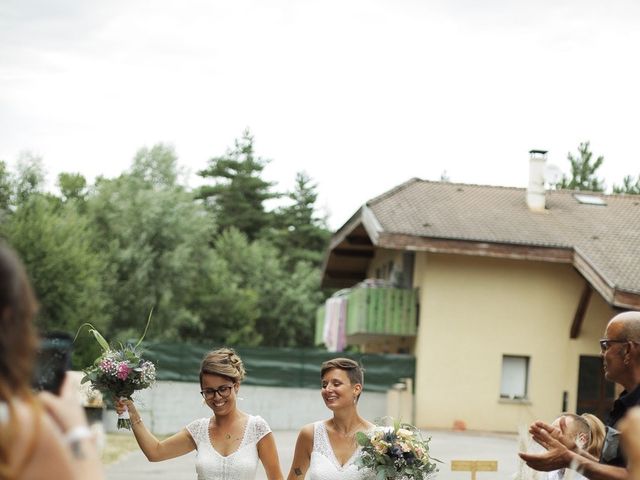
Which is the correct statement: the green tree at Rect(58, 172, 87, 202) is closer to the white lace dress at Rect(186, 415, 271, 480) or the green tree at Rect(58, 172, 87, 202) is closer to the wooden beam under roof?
the wooden beam under roof

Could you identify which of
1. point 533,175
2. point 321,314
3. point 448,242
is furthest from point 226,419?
point 321,314

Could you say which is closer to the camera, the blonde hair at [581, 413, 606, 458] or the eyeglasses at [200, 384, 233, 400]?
the blonde hair at [581, 413, 606, 458]

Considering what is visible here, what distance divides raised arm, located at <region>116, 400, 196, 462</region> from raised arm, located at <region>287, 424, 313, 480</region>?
1.85 ft

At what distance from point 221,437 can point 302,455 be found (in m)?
0.50

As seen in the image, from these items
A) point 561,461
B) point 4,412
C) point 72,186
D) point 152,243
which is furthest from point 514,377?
point 72,186

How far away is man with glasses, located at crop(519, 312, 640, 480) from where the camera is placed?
15.9ft

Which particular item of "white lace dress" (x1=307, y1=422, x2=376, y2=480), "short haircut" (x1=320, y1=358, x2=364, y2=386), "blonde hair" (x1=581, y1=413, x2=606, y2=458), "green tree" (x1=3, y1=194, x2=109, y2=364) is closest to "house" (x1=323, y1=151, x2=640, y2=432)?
"green tree" (x1=3, y1=194, x2=109, y2=364)

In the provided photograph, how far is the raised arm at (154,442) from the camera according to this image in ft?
21.7

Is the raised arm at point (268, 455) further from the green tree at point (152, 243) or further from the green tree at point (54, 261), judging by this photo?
the green tree at point (152, 243)

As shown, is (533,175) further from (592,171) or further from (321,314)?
(592,171)

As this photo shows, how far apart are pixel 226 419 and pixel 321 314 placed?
42.9 m

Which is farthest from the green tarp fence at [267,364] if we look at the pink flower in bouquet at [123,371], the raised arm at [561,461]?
the raised arm at [561,461]

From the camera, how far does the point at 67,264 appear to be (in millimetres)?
49375

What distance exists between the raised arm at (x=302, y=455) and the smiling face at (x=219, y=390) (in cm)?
47
